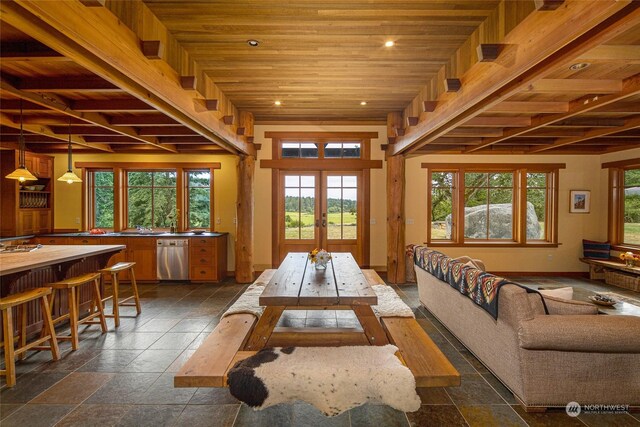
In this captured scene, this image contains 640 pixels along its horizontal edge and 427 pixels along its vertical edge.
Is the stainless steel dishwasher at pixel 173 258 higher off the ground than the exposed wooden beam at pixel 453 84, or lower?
lower

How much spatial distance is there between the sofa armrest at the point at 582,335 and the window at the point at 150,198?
6.19 metres

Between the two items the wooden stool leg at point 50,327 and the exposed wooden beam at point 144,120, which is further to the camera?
the exposed wooden beam at point 144,120

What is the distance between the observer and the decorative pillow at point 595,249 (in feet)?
19.7

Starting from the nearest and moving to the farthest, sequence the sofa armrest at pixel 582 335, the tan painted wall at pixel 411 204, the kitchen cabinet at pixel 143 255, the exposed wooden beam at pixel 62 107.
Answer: the sofa armrest at pixel 582 335 < the exposed wooden beam at pixel 62 107 < the kitchen cabinet at pixel 143 255 < the tan painted wall at pixel 411 204

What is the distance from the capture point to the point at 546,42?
180 cm

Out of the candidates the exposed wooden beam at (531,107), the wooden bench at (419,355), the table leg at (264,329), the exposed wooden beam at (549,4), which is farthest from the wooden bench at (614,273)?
the table leg at (264,329)

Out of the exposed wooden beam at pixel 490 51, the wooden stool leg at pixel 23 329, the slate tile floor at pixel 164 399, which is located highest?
the exposed wooden beam at pixel 490 51

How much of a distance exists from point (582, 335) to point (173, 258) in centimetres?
568

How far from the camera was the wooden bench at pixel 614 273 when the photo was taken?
520cm

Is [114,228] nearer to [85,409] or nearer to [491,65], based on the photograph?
[85,409]

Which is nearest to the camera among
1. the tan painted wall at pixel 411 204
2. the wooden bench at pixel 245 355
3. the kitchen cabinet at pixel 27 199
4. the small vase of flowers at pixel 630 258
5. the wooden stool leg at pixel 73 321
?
the wooden bench at pixel 245 355

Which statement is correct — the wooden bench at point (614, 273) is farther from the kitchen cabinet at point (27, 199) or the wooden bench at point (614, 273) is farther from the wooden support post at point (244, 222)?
the kitchen cabinet at point (27, 199)

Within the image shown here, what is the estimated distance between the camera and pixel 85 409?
218 cm

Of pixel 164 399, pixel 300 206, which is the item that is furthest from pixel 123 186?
pixel 164 399
